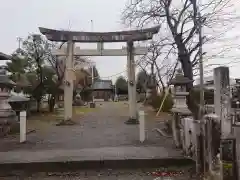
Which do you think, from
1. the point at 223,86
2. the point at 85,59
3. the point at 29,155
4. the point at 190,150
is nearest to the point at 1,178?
the point at 29,155

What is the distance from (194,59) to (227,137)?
12903 millimetres

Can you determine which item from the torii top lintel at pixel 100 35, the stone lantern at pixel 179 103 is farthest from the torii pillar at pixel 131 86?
the stone lantern at pixel 179 103

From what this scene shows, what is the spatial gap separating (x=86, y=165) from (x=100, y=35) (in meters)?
12.4

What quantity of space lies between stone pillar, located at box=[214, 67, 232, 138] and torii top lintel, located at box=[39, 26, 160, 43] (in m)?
13.0

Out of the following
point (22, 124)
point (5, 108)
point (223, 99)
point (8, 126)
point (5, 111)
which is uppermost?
point (223, 99)

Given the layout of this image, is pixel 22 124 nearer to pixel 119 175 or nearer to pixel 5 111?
pixel 5 111

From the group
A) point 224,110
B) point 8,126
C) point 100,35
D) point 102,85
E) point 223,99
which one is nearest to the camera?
point 224,110

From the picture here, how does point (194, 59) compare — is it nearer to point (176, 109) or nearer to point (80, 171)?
point (176, 109)

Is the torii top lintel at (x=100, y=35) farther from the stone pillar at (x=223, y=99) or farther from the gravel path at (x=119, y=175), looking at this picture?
the stone pillar at (x=223, y=99)

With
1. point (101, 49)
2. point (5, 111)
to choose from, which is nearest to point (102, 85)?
point (101, 49)

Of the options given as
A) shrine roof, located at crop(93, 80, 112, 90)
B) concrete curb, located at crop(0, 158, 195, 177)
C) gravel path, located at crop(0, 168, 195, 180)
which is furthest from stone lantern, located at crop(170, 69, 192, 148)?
shrine roof, located at crop(93, 80, 112, 90)

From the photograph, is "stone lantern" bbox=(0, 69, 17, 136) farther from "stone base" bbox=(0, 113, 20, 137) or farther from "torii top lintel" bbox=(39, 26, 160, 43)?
"torii top lintel" bbox=(39, 26, 160, 43)

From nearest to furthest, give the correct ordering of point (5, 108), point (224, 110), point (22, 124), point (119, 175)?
point (224, 110)
point (119, 175)
point (22, 124)
point (5, 108)

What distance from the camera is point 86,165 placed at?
24.9 ft
